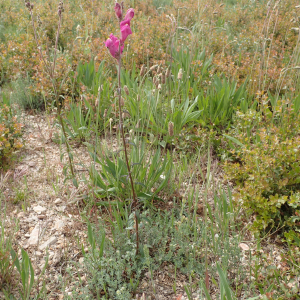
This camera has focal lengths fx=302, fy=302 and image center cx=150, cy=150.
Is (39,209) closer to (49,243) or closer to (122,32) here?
(49,243)

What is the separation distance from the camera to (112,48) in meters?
1.20

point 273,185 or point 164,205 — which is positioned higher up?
point 273,185

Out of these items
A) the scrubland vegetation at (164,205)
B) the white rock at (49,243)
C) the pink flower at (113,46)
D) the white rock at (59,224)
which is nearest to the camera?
the pink flower at (113,46)

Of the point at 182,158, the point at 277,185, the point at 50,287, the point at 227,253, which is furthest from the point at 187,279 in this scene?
the point at 182,158

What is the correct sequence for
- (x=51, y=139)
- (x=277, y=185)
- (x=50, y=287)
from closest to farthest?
(x=50, y=287) < (x=277, y=185) < (x=51, y=139)

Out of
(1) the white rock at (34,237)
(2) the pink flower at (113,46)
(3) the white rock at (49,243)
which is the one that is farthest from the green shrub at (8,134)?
(2) the pink flower at (113,46)

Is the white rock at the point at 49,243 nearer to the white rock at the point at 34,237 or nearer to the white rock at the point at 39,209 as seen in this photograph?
the white rock at the point at 34,237

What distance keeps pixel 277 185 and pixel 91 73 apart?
2179 mm

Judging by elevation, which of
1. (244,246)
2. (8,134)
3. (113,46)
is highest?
(113,46)

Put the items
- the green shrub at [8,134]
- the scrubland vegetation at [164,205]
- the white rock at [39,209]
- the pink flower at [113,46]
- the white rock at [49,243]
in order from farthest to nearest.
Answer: the green shrub at [8,134] → the white rock at [39,209] → the white rock at [49,243] → the scrubland vegetation at [164,205] → the pink flower at [113,46]

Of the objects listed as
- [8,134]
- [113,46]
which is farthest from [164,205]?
[8,134]

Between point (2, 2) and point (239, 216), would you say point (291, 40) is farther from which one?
point (2, 2)

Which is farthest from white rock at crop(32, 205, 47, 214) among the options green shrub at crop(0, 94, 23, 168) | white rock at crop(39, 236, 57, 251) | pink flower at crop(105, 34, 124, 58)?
pink flower at crop(105, 34, 124, 58)

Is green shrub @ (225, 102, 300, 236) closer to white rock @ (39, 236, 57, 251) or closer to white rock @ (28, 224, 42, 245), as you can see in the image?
white rock @ (39, 236, 57, 251)
